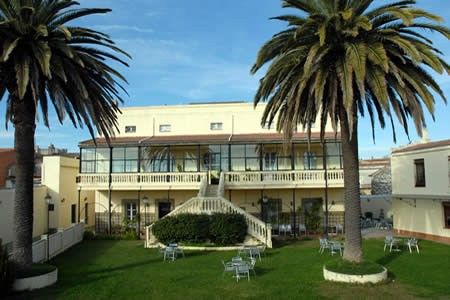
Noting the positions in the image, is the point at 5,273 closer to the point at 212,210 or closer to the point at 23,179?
the point at 23,179

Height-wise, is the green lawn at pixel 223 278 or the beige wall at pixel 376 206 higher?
the beige wall at pixel 376 206

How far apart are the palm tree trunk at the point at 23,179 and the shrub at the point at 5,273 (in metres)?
0.78

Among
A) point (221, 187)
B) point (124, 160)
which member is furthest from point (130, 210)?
point (221, 187)

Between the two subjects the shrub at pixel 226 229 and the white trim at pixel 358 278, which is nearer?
the white trim at pixel 358 278

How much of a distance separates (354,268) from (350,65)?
6.44 m

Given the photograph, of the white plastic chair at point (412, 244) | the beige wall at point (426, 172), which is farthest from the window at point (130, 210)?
the white plastic chair at point (412, 244)

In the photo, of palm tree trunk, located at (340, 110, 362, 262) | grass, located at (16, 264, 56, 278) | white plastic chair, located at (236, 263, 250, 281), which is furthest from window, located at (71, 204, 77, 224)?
palm tree trunk, located at (340, 110, 362, 262)

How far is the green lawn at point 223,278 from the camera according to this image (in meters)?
12.6

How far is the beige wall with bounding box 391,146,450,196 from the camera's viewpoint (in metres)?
22.3

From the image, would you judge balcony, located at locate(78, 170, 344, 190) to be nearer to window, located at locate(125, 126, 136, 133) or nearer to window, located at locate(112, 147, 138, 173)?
window, located at locate(112, 147, 138, 173)

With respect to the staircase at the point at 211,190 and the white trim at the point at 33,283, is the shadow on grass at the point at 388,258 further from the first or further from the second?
the white trim at the point at 33,283

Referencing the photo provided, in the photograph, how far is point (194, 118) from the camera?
32.0m

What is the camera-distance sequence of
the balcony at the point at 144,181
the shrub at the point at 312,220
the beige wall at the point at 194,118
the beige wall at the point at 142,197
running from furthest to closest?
the beige wall at the point at 194,118, the beige wall at the point at 142,197, the shrub at the point at 312,220, the balcony at the point at 144,181

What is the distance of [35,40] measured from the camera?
13633mm
